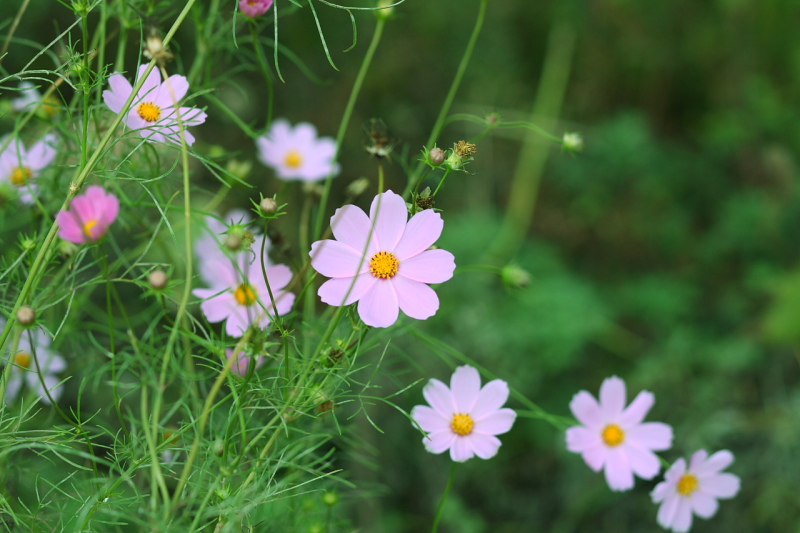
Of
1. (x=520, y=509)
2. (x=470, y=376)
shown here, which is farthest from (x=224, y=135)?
(x=470, y=376)

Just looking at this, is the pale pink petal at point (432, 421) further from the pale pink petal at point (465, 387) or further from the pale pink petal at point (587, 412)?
the pale pink petal at point (587, 412)

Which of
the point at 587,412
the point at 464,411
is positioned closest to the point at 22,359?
the point at 464,411

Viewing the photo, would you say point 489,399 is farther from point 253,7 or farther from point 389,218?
point 253,7

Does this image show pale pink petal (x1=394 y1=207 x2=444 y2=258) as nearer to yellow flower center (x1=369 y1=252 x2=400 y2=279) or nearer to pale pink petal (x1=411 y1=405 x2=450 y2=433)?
yellow flower center (x1=369 y1=252 x2=400 y2=279)

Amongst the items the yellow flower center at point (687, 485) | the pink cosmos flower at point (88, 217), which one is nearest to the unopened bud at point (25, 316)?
the pink cosmos flower at point (88, 217)

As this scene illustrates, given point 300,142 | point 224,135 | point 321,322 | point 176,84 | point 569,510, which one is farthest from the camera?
point 224,135

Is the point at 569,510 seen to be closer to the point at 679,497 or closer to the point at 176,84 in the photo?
the point at 679,497
